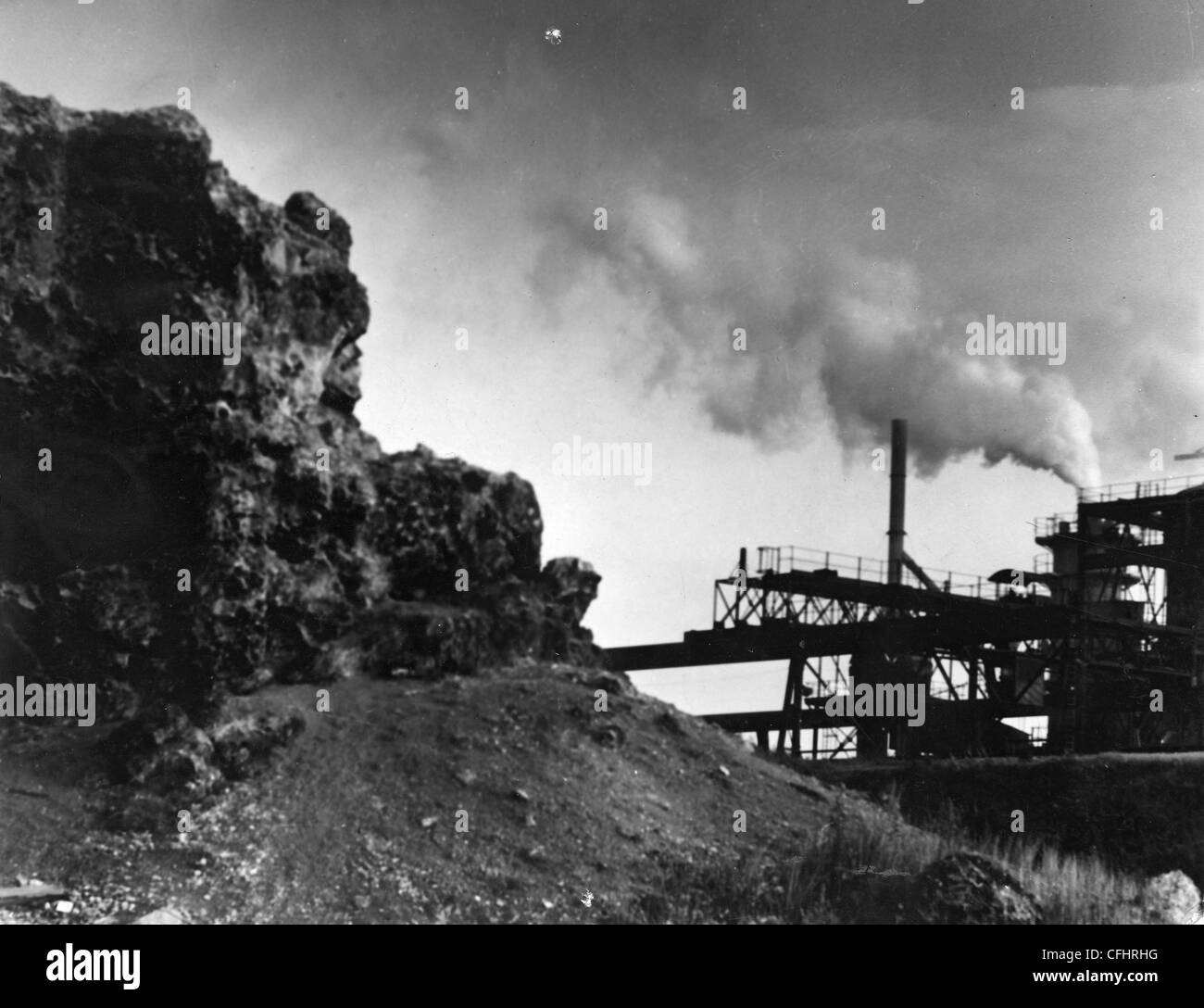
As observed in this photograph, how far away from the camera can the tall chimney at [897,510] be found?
37281 millimetres

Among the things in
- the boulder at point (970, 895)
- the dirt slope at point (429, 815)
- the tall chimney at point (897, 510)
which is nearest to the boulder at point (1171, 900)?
the boulder at point (970, 895)

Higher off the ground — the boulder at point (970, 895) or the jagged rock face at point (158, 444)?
the jagged rock face at point (158, 444)

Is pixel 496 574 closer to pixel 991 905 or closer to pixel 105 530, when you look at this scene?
pixel 105 530

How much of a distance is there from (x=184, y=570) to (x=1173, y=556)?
105 feet

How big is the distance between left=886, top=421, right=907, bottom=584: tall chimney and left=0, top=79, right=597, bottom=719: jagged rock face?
741 inches

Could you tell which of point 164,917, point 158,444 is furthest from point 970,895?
point 158,444

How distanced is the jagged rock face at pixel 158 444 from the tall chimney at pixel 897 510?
18.8 m

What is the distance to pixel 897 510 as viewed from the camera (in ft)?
126

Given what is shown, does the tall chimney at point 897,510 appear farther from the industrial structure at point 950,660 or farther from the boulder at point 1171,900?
the boulder at point 1171,900

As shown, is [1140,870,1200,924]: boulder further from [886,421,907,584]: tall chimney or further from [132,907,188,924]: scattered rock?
[886,421,907,584]: tall chimney

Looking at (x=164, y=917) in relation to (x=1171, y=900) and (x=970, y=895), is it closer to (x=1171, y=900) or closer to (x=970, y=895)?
(x=970, y=895)

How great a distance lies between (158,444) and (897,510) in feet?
82.1

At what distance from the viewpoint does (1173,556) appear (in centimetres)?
3875
